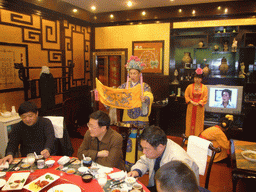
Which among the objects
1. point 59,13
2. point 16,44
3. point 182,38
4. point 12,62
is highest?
point 59,13

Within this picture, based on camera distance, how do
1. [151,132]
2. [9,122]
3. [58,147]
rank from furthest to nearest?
[9,122], [58,147], [151,132]

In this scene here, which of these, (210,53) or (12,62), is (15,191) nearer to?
(12,62)

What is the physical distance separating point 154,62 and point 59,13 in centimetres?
300

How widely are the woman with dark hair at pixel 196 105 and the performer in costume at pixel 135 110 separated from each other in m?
1.92

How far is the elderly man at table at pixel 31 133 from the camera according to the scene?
2514 mm

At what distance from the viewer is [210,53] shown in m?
5.70

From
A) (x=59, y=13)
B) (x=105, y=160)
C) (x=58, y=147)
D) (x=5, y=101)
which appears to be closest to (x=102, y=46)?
(x=59, y=13)

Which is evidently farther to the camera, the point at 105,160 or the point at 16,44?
the point at 16,44

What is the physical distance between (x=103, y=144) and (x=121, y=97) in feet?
4.10

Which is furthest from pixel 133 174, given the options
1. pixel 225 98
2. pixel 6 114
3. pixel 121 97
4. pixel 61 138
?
pixel 225 98

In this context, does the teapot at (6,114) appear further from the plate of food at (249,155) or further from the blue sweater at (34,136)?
the plate of food at (249,155)

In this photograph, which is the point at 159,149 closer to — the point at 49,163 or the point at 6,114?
the point at 49,163

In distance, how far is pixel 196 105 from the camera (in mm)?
4918

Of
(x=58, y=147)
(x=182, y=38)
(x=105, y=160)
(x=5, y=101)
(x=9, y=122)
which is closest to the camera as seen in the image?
(x=105, y=160)
